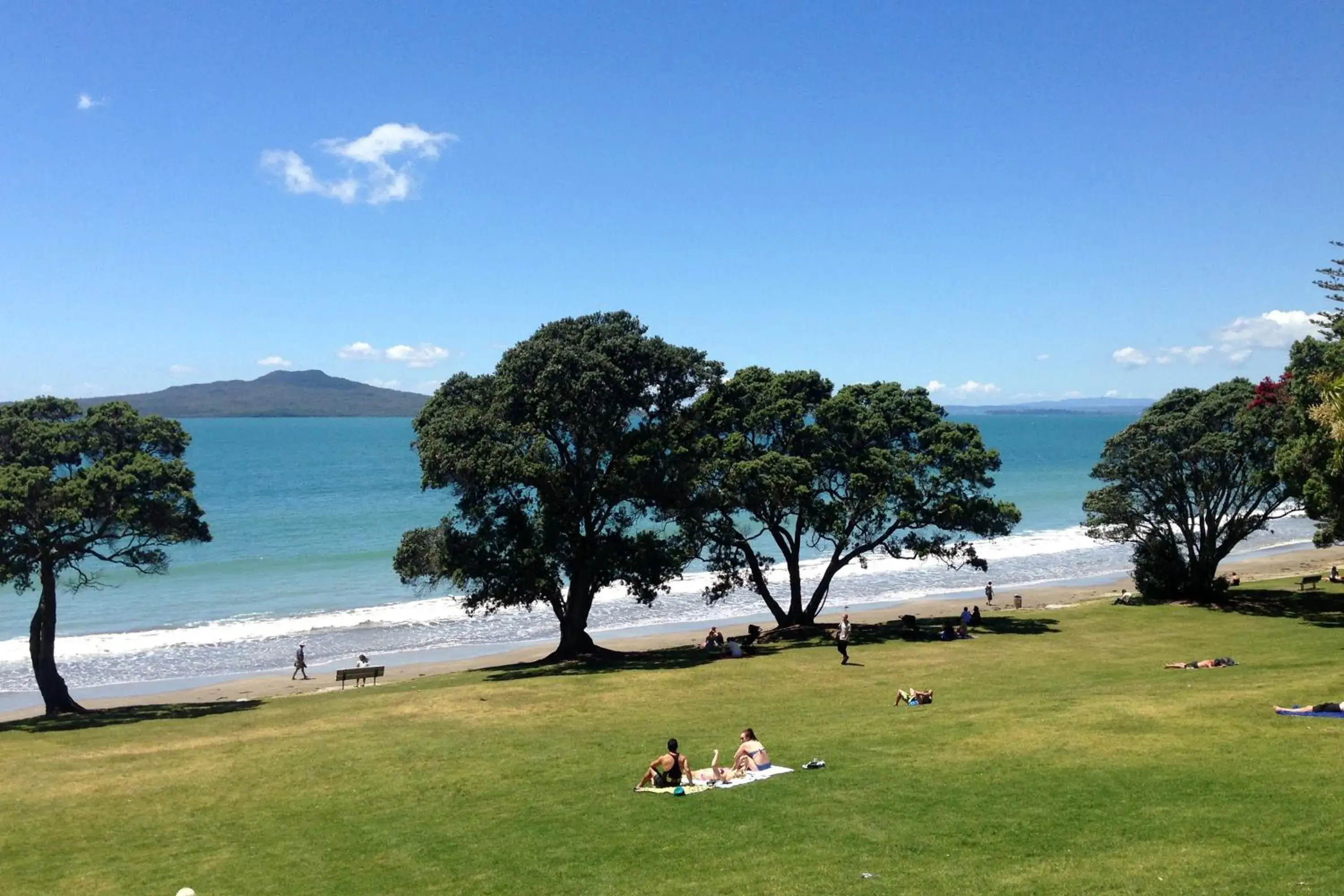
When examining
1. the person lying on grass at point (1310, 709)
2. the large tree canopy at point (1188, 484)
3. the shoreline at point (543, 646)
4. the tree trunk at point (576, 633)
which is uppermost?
the large tree canopy at point (1188, 484)

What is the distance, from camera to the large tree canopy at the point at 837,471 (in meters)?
36.3

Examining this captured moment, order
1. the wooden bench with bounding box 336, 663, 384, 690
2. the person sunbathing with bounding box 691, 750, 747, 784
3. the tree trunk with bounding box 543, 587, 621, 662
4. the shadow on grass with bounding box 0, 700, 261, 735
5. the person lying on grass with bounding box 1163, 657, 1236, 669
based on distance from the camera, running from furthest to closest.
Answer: the tree trunk with bounding box 543, 587, 621, 662 → the wooden bench with bounding box 336, 663, 384, 690 → the shadow on grass with bounding box 0, 700, 261, 735 → the person lying on grass with bounding box 1163, 657, 1236, 669 → the person sunbathing with bounding box 691, 750, 747, 784

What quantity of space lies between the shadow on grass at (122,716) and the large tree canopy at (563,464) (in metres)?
7.55

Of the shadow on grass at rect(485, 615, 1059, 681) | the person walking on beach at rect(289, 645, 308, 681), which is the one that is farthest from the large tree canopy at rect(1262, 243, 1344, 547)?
the person walking on beach at rect(289, 645, 308, 681)

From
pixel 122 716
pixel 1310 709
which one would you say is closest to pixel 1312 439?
pixel 1310 709

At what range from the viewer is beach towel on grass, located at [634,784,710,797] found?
51.4 ft

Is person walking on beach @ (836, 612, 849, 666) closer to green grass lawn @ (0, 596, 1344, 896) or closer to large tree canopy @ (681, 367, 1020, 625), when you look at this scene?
green grass lawn @ (0, 596, 1344, 896)

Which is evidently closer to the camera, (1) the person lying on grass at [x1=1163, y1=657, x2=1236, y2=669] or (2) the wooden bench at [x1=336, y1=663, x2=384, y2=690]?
(1) the person lying on grass at [x1=1163, y1=657, x2=1236, y2=669]

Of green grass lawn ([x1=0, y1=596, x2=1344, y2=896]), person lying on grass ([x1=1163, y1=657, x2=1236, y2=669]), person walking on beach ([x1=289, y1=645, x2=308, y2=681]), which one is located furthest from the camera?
person walking on beach ([x1=289, y1=645, x2=308, y2=681])

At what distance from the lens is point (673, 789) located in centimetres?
1574

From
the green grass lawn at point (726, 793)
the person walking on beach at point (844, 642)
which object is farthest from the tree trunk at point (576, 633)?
the person walking on beach at point (844, 642)

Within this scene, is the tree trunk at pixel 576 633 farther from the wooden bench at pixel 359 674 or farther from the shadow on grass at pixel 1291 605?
the shadow on grass at pixel 1291 605

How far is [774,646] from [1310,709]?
19.7 metres

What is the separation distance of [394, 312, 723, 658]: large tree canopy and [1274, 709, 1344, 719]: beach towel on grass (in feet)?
62.8
